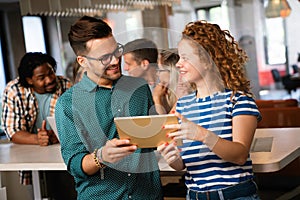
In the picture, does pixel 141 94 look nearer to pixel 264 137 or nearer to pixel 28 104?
pixel 264 137

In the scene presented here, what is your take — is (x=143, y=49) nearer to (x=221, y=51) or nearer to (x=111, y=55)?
(x=111, y=55)

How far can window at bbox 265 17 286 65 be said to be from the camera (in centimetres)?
902

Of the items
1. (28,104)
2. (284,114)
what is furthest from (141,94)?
(284,114)

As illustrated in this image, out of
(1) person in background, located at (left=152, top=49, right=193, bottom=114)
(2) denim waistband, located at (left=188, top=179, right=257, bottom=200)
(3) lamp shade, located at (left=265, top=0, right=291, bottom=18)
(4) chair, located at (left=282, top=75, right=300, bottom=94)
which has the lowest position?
(4) chair, located at (left=282, top=75, right=300, bottom=94)

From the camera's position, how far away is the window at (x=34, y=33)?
10.1 metres

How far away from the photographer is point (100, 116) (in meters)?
2.42

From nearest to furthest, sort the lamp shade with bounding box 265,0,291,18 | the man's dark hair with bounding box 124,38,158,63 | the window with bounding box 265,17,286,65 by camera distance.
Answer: the man's dark hair with bounding box 124,38,158,63 → the lamp shade with bounding box 265,0,291,18 → the window with bounding box 265,17,286,65

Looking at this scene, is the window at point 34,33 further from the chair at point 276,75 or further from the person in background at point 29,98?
the person in background at point 29,98

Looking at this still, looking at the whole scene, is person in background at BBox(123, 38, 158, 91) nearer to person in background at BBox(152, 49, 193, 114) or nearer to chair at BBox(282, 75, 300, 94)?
person in background at BBox(152, 49, 193, 114)

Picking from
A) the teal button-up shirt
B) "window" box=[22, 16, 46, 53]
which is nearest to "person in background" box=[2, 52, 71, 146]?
the teal button-up shirt

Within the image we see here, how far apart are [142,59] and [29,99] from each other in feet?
7.50

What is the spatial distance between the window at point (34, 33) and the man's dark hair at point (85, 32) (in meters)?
7.85

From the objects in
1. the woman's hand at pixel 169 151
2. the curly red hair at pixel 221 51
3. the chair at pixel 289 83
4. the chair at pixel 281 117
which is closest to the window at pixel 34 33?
the chair at pixel 289 83

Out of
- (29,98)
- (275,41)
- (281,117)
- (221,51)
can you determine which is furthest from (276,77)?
(221,51)
